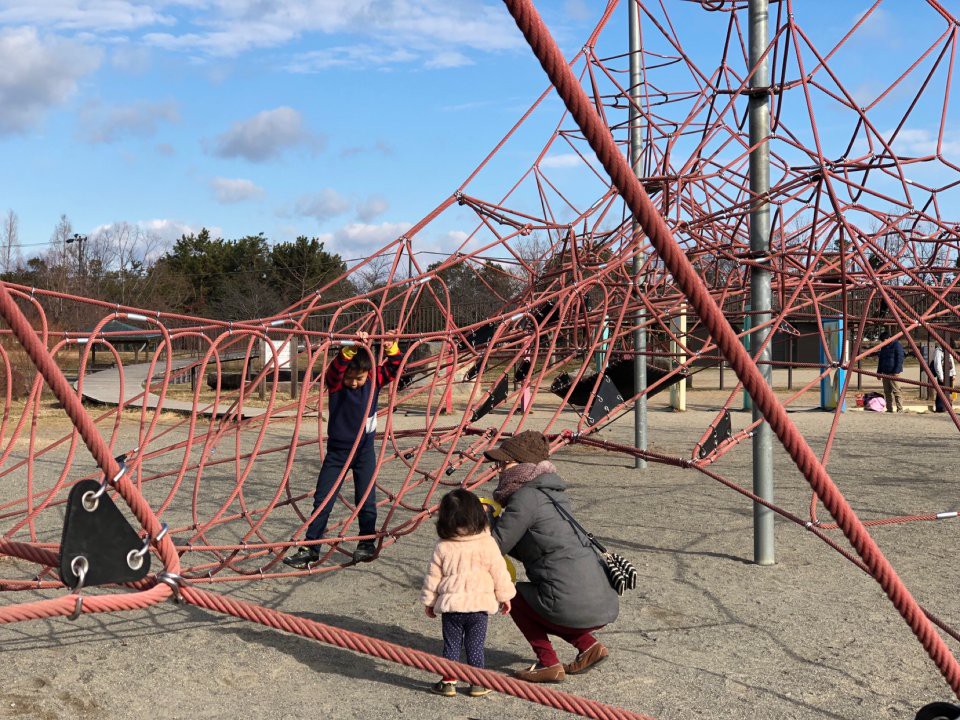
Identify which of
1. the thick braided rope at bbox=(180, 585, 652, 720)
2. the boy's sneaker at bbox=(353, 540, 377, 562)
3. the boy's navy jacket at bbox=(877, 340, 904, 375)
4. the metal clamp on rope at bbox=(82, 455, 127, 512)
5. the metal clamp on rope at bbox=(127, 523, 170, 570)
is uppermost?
the boy's navy jacket at bbox=(877, 340, 904, 375)

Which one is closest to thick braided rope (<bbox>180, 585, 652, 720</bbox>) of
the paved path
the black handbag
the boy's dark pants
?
the black handbag

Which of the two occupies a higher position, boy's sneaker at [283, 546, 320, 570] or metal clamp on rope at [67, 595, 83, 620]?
metal clamp on rope at [67, 595, 83, 620]

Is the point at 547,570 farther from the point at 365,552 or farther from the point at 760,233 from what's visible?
the point at 760,233

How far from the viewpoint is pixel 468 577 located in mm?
3463

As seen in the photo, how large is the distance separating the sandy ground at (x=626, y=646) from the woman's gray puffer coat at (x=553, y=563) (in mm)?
267

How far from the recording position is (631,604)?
457 centimetres

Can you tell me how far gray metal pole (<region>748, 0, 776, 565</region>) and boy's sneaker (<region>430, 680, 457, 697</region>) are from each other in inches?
91.9

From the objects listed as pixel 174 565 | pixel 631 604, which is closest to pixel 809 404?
pixel 631 604

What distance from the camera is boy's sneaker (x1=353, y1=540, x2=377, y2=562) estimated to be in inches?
176

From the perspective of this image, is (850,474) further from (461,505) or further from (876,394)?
(876,394)

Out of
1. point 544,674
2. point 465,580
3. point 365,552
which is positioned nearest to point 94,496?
point 465,580

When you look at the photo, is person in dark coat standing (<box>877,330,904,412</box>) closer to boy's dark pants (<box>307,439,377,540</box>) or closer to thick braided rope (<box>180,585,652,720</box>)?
boy's dark pants (<box>307,439,377,540</box>)

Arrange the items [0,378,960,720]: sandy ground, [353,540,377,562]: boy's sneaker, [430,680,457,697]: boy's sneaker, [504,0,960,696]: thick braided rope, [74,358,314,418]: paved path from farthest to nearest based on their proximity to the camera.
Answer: [74,358,314,418]: paved path, [353,540,377,562]: boy's sneaker, [430,680,457,697]: boy's sneaker, [0,378,960,720]: sandy ground, [504,0,960,696]: thick braided rope

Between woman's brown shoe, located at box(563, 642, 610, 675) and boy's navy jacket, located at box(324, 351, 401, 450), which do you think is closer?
woman's brown shoe, located at box(563, 642, 610, 675)
